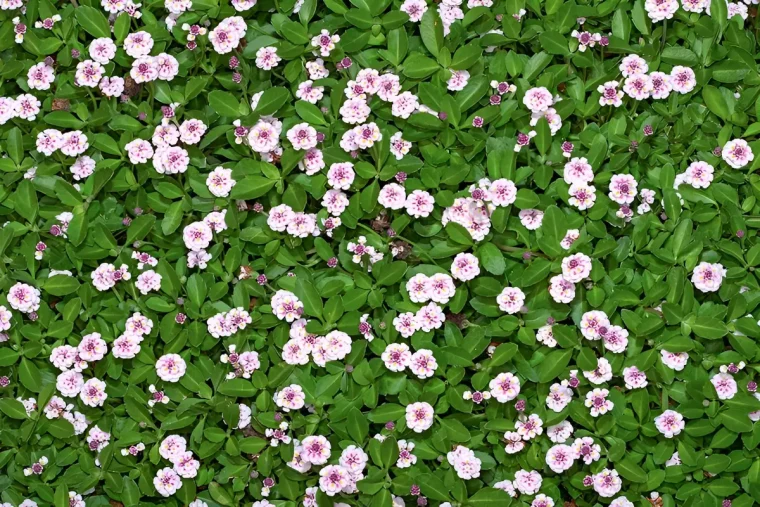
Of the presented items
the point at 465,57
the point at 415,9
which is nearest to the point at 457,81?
the point at 465,57

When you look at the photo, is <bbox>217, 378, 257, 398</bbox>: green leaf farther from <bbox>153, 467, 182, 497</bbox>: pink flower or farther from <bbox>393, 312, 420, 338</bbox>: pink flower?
<bbox>393, 312, 420, 338</bbox>: pink flower

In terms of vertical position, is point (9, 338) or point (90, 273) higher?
point (90, 273)

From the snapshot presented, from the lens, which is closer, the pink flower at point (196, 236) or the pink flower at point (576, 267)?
the pink flower at point (576, 267)

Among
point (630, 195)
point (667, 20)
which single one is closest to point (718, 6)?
point (667, 20)

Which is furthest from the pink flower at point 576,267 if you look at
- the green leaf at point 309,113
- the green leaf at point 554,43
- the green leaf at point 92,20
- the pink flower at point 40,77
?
the pink flower at point 40,77

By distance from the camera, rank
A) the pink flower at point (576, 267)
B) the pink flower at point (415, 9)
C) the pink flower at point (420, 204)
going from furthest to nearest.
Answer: the pink flower at point (415, 9)
the pink flower at point (420, 204)
the pink flower at point (576, 267)

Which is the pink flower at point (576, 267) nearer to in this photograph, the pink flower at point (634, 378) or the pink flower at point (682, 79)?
the pink flower at point (634, 378)

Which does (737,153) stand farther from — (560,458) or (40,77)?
(40,77)

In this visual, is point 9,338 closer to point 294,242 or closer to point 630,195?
point 294,242
